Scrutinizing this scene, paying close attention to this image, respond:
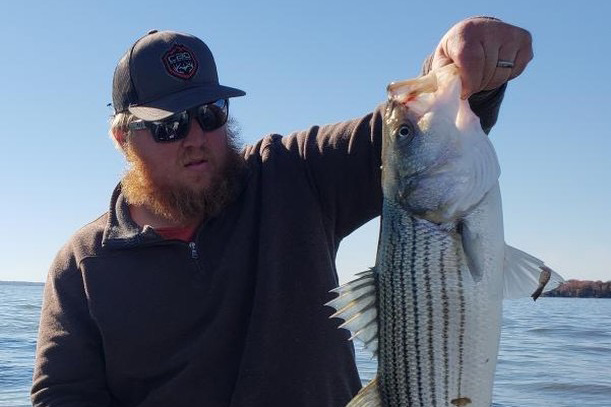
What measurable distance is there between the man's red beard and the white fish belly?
1499 mm

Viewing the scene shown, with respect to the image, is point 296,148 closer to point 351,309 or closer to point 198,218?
point 198,218

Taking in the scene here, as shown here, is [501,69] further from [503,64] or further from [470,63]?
[470,63]

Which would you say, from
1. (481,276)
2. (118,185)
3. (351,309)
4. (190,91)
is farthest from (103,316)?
(481,276)

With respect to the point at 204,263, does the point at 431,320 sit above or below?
above

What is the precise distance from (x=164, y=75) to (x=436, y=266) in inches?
92.2

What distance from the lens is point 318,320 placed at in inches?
175

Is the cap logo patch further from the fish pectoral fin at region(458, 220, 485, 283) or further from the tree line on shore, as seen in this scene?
the tree line on shore

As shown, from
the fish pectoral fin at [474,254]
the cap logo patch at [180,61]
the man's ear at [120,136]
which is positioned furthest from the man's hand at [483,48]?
the man's ear at [120,136]

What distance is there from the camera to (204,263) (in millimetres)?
4609

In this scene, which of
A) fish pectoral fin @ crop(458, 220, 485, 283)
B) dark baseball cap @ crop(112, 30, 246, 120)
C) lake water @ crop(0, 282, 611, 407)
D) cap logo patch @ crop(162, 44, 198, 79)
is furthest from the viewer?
lake water @ crop(0, 282, 611, 407)

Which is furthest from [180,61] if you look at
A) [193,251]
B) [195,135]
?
[193,251]

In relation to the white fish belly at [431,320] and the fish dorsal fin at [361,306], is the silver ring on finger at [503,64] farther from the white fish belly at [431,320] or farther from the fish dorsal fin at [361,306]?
the fish dorsal fin at [361,306]

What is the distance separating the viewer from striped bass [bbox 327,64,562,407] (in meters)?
3.04

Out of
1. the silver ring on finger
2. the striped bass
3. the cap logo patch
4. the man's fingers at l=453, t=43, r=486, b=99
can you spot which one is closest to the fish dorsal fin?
the striped bass
